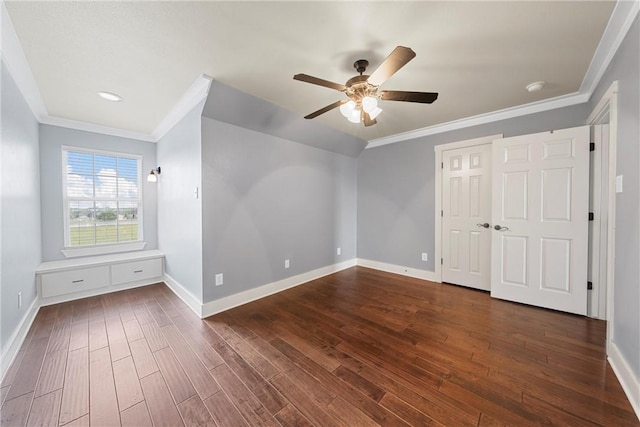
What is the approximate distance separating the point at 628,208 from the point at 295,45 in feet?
8.71

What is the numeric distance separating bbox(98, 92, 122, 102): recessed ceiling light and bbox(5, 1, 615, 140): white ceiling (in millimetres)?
88

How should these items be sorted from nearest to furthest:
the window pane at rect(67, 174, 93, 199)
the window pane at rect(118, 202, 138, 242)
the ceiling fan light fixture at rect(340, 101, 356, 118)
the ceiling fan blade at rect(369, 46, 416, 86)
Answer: the ceiling fan blade at rect(369, 46, 416, 86), the ceiling fan light fixture at rect(340, 101, 356, 118), the window pane at rect(67, 174, 93, 199), the window pane at rect(118, 202, 138, 242)

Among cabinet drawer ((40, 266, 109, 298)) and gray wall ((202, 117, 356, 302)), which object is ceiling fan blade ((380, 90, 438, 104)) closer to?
gray wall ((202, 117, 356, 302))

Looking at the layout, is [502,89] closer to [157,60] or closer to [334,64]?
[334,64]

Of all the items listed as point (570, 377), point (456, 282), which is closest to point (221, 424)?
point (570, 377)

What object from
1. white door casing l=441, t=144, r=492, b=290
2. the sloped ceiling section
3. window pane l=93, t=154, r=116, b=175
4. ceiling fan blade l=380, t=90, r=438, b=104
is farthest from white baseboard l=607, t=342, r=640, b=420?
window pane l=93, t=154, r=116, b=175

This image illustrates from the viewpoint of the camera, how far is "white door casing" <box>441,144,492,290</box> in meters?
3.25

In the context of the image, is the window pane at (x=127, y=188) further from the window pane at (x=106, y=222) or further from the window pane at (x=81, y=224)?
the window pane at (x=81, y=224)

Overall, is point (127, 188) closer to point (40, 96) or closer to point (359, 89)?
point (40, 96)

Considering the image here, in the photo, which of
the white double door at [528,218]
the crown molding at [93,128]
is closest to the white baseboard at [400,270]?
the white double door at [528,218]

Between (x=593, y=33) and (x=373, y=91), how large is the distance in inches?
62.9

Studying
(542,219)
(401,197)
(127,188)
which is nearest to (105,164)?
(127,188)

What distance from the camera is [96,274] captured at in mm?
3129

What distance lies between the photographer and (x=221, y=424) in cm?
129
